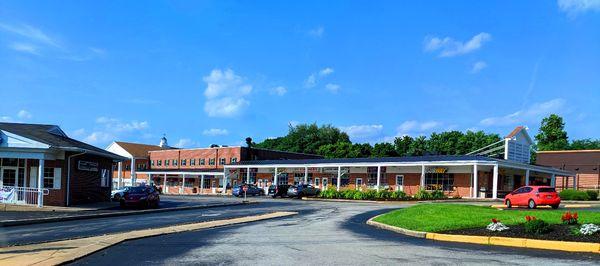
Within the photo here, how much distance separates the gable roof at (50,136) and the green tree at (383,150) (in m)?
59.1

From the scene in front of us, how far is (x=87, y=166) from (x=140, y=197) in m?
4.96

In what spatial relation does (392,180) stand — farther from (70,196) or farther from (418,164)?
(70,196)

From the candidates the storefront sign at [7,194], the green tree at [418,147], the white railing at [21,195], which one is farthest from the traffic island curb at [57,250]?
the green tree at [418,147]

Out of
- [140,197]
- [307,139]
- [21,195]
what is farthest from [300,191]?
[307,139]

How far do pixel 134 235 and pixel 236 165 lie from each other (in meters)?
52.1

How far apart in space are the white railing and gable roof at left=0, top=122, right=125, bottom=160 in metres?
2.80

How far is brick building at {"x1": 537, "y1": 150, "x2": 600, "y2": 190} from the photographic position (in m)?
61.1

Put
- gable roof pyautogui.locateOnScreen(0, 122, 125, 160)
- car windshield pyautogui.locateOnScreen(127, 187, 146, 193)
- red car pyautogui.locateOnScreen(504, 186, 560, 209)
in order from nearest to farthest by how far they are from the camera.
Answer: red car pyautogui.locateOnScreen(504, 186, 560, 209)
gable roof pyautogui.locateOnScreen(0, 122, 125, 160)
car windshield pyautogui.locateOnScreen(127, 187, 146, 193)

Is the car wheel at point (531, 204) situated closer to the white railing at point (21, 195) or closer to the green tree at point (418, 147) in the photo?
the white railing at point (21, 195)

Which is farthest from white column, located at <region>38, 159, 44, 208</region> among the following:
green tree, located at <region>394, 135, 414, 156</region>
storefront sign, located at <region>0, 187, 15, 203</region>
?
green tree, located at <region>394, 135, 414, 156</region>

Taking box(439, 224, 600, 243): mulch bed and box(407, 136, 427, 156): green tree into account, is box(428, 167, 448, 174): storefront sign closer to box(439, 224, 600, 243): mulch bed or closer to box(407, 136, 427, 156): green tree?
box(439, 224, 600, 243): mulch bed

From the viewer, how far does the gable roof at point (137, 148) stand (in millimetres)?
89062

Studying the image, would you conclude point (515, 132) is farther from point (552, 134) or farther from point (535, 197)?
point (552, 134)

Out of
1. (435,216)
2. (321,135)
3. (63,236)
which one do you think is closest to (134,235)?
(63,236)
